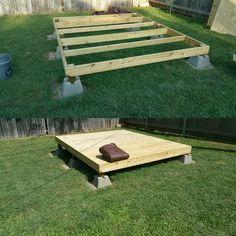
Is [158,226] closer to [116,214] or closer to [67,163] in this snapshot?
[116,214]

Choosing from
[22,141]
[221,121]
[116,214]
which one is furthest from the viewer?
[22,141]

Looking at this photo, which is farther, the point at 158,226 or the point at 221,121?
the point at 221,121

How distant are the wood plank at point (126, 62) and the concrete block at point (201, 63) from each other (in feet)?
0.44

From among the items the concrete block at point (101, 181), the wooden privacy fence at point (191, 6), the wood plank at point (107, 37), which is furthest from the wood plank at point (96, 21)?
the concrete block at point (101, 181)

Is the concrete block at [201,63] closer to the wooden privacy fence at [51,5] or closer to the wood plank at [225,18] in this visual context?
the wood plank at [225,18]

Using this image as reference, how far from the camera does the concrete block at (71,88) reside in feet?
21.5

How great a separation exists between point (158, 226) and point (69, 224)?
0.94m

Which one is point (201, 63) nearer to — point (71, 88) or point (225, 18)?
point (71, 88)

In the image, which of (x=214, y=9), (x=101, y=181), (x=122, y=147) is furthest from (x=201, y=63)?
(x=101, y=181)

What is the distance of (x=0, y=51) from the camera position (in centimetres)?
969

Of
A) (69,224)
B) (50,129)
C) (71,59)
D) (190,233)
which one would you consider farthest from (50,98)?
(190,233)

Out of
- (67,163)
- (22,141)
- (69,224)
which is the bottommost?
(22,141)

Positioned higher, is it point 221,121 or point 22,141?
point 221,121

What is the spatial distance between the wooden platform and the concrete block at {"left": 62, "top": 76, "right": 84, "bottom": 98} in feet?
5.44
